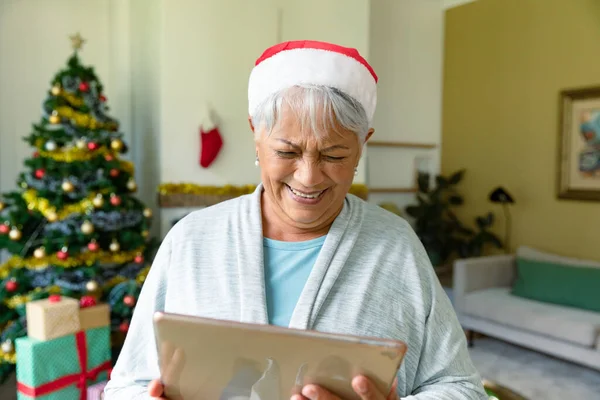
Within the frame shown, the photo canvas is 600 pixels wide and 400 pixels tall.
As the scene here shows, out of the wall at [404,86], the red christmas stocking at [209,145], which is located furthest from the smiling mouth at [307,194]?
the wall at [404,86]

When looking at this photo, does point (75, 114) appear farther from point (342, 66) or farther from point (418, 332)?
point (418, 332)

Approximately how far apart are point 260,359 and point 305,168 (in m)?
0.37

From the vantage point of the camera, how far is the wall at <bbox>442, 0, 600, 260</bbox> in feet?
13.7

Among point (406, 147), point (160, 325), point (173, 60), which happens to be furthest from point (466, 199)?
point (160, 325)

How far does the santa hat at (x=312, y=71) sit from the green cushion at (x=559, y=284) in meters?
3.33

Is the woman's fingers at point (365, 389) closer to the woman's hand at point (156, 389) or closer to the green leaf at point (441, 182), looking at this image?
the woman's hand at point (156, 389)

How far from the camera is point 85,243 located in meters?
2.60

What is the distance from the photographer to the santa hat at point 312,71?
3.06 ft

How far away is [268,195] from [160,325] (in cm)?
42

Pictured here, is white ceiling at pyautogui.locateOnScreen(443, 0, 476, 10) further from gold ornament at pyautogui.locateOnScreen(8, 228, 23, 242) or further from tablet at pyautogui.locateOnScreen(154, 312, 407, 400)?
tablet at pyautogui.locateOnScreen(154, 312, 407, 400)

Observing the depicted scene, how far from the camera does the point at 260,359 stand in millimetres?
709

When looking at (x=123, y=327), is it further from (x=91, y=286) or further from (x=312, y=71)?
(x=312, y=71)

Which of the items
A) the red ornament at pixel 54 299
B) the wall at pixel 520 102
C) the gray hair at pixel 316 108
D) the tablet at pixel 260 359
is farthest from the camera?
the wall at pixel 520 102

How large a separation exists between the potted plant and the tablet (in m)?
4.21
